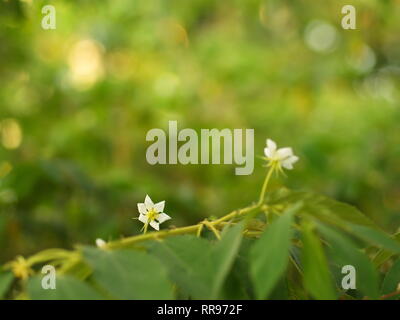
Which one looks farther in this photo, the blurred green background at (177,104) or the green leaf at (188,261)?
the blurred green background at (177,104)

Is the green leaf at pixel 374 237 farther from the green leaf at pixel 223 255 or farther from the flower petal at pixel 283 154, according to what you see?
the flower petal at pixel 283 154

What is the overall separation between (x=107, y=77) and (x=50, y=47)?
859 mm

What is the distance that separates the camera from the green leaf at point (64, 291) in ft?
1.61

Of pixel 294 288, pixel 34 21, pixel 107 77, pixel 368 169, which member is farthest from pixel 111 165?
pixel 294 288

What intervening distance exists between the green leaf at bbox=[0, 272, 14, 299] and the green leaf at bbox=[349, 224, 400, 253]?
1.02 feet

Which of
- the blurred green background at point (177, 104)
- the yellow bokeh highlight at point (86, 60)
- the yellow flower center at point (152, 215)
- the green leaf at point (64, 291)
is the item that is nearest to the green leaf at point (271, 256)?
the green leaf at point (64, 291)

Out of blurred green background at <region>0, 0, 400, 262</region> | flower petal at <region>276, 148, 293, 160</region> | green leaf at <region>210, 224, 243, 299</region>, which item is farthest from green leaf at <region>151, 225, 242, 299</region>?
blurred green background at <region>0, 0, 400, 262</region>

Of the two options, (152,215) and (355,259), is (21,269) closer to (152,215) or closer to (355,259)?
(152,215)

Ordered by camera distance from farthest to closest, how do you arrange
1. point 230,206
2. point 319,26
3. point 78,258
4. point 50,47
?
point 50,47, point 319,26, point 230,206, point 78,258

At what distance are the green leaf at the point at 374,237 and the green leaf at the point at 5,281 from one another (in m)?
0.31

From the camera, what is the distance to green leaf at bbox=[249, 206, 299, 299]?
456mm
